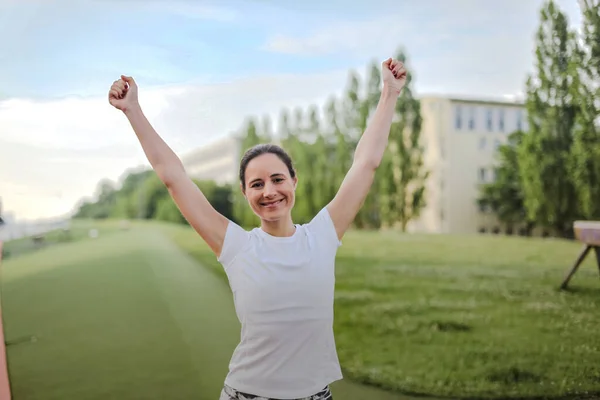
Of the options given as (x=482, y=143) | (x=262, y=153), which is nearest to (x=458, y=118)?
(x=482, y=143)

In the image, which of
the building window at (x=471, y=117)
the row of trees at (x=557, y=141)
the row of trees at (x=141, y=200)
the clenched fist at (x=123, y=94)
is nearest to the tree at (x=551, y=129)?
the row of trees at (x=557, y=141)

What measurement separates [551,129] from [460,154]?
0.40 m

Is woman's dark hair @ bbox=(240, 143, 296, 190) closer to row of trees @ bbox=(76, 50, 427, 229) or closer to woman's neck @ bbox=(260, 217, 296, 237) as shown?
woman's neck @ bbox=(260, 217, 296, 237)

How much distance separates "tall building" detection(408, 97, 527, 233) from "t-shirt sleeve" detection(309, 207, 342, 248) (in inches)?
70.0

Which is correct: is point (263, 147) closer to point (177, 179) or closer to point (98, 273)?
point (177, 179)

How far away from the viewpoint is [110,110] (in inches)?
106

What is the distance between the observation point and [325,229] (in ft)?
4.80

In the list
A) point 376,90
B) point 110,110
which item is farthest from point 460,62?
point 110,110

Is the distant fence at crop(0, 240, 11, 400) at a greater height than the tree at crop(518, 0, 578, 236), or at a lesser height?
lesser

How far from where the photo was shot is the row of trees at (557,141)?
9.66 ft

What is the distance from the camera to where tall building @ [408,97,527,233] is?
3.10 metres

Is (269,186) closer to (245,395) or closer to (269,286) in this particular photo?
(269,286)

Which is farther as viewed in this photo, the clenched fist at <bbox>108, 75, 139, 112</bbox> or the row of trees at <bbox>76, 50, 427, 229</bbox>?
the row of trees at <bbox>76, 50, 427, 229</bbox>

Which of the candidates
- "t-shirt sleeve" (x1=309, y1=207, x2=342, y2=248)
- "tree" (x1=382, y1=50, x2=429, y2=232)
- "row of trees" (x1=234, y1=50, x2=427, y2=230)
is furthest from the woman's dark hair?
"tree" (x1=382, y1=50, x2=429, y2=232)
